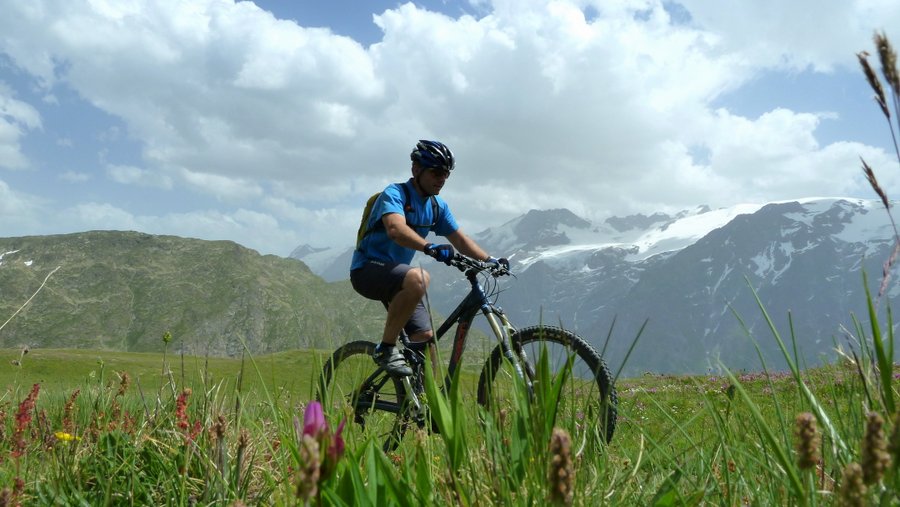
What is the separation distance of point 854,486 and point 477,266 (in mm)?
6393

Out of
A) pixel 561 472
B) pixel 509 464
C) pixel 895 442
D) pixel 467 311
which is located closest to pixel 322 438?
pixel 561 472

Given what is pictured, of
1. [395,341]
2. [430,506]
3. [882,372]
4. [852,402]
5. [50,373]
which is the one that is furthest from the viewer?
[50,373]

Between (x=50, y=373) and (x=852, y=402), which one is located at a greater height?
(x=852, y=402)

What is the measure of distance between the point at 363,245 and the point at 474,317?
1.56 metres

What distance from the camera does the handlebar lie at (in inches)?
275

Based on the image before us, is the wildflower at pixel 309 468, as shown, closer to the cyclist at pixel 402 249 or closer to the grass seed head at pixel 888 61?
the grass seed head at pixel 888 61

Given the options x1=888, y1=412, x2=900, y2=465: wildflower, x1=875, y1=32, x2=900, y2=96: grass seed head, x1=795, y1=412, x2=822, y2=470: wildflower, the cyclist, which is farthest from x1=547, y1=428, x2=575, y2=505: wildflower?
the cyclist

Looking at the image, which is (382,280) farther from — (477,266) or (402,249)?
(477,266)

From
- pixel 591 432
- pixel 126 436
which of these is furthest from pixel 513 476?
pixel 126 436

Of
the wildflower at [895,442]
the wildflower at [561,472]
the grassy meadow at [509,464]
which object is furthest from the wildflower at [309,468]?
the wildflower at [895,442]

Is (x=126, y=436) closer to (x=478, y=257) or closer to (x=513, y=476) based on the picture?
(x=513, y=476)

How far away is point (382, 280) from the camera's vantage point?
7.18m

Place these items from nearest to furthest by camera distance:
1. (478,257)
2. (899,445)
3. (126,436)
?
Answer: (899,445) < (126,436) < (478,257)

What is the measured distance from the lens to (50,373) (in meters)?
71.1
